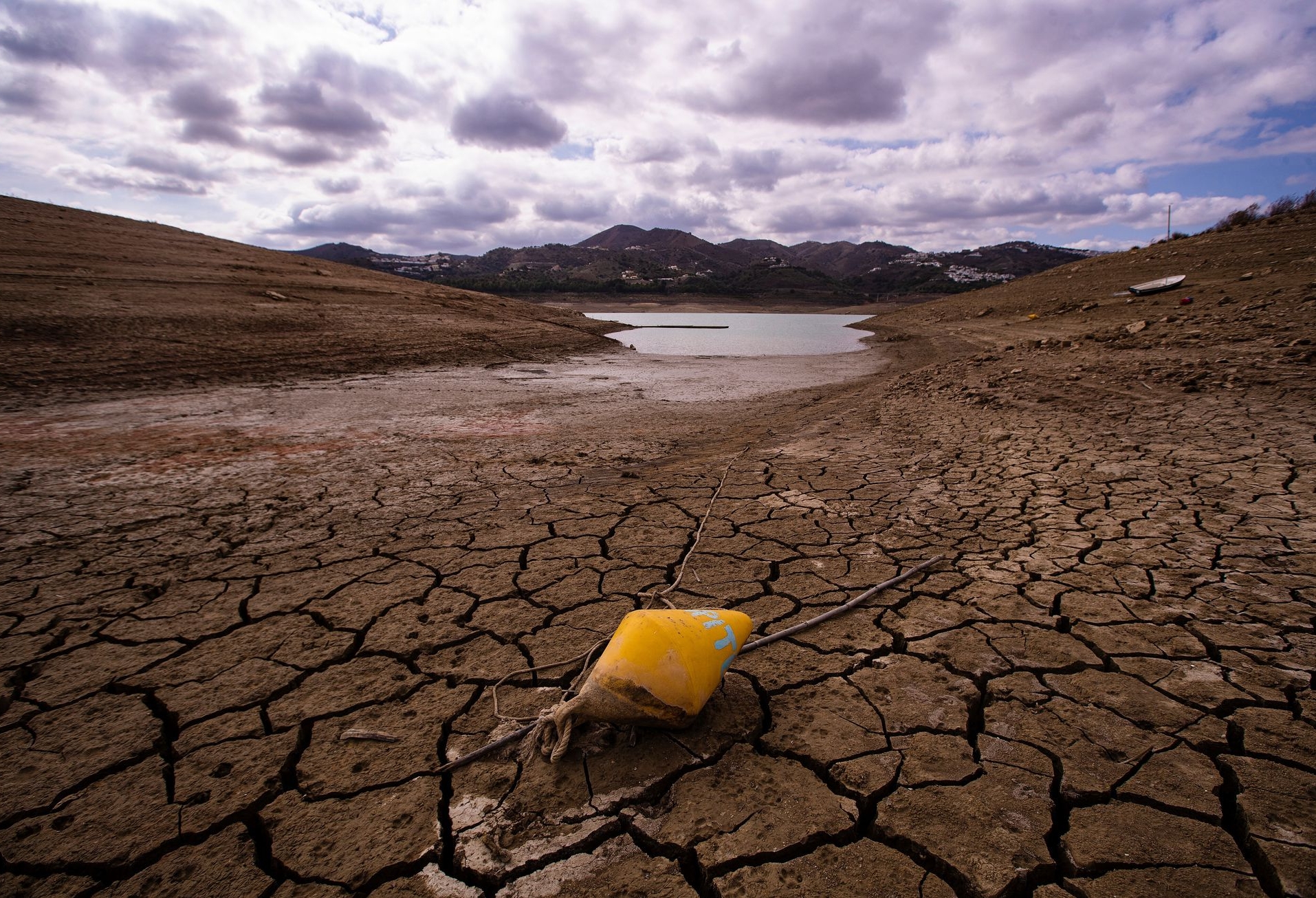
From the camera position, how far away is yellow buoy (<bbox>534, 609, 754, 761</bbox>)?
1.48 metres

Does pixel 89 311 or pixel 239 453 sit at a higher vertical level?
pixel 89 311

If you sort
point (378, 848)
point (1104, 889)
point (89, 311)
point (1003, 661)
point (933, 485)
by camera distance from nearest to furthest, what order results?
1. point (1104, 889)
2. point (378, 848)
3. point (1003, 661)
4. point (933, 485)
5. point (89, 311)

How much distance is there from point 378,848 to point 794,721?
1.15 meters

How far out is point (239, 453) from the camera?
14.6 feet

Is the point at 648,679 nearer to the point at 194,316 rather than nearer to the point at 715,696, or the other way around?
the point at 715,696

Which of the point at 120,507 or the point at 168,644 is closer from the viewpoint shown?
the point at 168,644

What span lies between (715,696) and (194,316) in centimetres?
1197

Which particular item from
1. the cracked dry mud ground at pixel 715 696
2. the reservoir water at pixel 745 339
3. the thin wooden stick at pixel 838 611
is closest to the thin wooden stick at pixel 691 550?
the cracked dry mud ground at pixel 715 696

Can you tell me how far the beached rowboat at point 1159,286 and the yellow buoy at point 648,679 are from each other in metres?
15.3

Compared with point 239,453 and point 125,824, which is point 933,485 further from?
point 239,453

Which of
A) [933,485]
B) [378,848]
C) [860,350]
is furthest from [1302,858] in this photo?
[860,350]

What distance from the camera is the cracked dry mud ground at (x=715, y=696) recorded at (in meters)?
1.27

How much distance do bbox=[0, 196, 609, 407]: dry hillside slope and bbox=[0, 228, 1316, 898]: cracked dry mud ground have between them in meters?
4.34

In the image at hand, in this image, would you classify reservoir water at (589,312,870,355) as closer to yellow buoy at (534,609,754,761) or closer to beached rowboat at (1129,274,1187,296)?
beached rowboat at (1129,274,1187,296)
